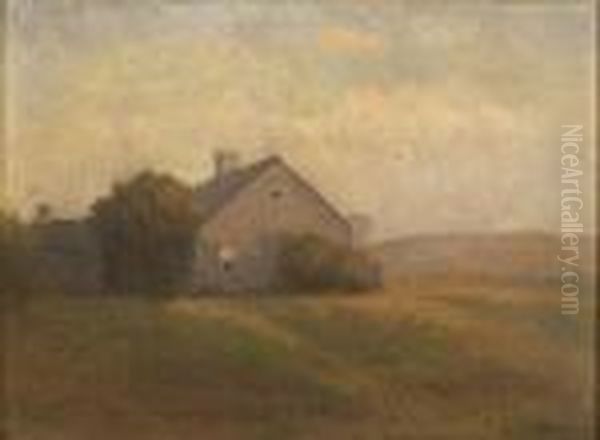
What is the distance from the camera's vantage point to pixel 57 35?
22.5ft

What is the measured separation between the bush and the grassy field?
0.06 meters

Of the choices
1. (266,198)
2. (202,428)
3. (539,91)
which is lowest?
(202,428)

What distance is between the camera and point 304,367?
686cm

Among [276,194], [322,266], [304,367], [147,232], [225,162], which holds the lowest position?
[304,367]

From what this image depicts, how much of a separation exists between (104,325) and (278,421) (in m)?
0.80

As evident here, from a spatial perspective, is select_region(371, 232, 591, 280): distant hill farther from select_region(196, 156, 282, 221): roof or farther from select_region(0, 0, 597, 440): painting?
select_region(196, 156, 282, 221): roof

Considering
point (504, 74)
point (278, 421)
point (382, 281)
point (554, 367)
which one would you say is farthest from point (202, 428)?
point (504, 74)

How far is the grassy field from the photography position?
6.82 metres

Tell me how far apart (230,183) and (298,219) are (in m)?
0.31

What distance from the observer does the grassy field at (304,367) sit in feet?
22.4

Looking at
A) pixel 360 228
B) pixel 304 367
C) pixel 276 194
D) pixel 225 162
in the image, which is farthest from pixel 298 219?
pixel 304 367

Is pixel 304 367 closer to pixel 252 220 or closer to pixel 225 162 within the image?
pixel 252 220

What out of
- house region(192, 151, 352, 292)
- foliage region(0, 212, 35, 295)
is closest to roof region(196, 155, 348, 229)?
house region(192, 151, 352, 292)

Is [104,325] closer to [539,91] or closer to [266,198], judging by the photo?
[266,198]
